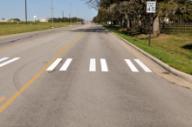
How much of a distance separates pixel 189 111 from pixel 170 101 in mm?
946

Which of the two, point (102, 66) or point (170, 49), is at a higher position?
point (102, 66)

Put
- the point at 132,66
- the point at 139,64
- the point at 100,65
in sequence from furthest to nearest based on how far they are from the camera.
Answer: the point at 139,64
the point at 100,65
the point at 132,66

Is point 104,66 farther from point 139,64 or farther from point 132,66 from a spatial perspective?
point 139,64

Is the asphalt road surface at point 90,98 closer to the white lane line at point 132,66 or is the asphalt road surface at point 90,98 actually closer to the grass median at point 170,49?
the white lane line at point 132,66

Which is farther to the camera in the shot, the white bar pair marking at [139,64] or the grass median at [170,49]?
the grass median at [170,49]

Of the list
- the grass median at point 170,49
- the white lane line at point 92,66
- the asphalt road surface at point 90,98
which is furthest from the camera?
the grass median at point 170,49

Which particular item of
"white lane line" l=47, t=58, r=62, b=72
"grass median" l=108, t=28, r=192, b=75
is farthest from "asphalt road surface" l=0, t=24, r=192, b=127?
"grass median" l=108, t=28, r=192, b=75

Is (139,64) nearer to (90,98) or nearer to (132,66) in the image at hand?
(132,66)

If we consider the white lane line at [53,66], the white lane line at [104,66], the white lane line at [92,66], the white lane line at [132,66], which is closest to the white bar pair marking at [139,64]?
the white lane line at [132,66]

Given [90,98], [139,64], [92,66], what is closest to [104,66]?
[92,66]

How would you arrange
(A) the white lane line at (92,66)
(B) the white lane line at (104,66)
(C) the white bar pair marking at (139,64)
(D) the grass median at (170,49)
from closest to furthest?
(B) the white lane line at (104,66) → (A) the white lane line at (92,66) → (C) the white bar pair marking at (139,64) → (D) the grass median at (170,49)

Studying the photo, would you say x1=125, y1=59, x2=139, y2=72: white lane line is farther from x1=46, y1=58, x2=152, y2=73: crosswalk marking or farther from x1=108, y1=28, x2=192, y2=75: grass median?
x1=108, y1=28, x2=192, y2=75: grass median

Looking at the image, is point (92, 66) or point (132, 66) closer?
point (92, 66)

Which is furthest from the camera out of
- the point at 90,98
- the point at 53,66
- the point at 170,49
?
the point at 170,49
